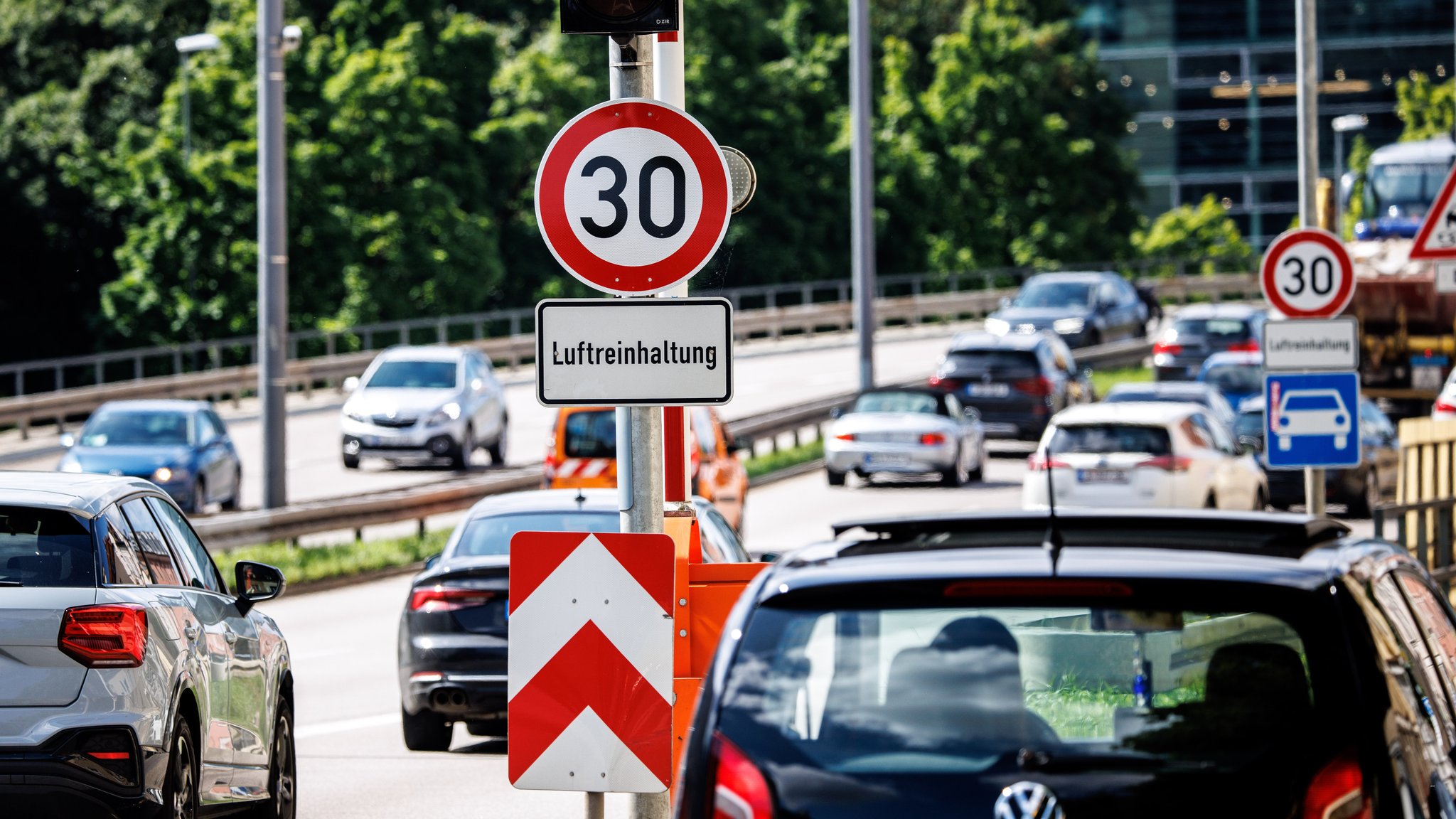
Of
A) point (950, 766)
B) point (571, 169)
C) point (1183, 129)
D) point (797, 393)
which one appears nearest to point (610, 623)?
point (571, 169)

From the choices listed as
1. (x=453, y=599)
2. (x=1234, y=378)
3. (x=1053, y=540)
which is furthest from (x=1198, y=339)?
(x=1053, y=540)

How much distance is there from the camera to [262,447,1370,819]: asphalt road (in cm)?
1021

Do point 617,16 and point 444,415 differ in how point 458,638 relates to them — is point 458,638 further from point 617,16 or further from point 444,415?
point 444,415

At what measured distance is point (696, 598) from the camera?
25.7ft

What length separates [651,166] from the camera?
6.38m

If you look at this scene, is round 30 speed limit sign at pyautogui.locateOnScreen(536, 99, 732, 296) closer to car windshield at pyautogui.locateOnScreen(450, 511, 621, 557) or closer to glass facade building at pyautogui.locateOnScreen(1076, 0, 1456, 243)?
car windshield at pyautogui.locateOnScreen(450, 511, 621, 557)

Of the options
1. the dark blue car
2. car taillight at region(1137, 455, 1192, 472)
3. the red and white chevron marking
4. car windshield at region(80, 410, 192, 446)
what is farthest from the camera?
car windshield at region(80, 410, 192, 446)

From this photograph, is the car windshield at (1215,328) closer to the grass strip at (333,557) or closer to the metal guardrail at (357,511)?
the metal guardrail at (357,511)

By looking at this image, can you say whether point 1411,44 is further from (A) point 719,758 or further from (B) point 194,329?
(A) point 719,758

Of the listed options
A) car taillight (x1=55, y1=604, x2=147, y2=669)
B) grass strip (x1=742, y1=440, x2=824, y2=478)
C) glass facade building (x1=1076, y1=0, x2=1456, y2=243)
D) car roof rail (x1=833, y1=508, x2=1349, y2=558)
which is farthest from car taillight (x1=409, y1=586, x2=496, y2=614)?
glass facade building (x1=1076, y1=0, x2=1456, y2=243)

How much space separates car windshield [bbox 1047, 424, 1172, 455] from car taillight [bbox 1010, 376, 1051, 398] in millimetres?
10953

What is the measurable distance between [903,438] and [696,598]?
75.1ft

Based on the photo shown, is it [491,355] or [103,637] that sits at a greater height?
[491,355]

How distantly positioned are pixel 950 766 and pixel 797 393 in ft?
A: 128
